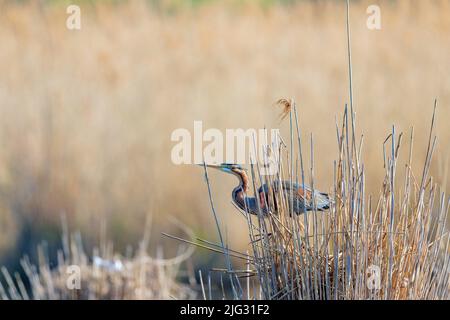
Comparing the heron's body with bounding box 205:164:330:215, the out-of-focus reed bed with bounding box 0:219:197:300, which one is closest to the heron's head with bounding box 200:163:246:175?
the heron's body with bounding box 205:164:330:215

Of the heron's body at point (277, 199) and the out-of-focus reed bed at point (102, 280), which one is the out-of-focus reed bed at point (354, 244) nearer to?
the heron's body at point (277, 199)

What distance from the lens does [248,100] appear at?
7.72 meters

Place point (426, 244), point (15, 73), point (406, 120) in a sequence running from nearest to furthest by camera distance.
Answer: point (426, 244)
point (406, 120)
point (15, 73)

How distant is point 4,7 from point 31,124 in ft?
3.92

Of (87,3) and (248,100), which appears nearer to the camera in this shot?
(248,100)

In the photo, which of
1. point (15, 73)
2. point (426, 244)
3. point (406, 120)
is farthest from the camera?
point (15, 73)

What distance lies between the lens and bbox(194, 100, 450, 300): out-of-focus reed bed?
2.91 meters

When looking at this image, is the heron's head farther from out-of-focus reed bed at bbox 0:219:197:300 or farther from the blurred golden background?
the blurred golden background

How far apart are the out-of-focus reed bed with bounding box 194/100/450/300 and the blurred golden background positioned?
3933 mm

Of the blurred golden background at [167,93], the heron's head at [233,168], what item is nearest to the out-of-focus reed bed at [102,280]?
the blurred golden background at [167,93]

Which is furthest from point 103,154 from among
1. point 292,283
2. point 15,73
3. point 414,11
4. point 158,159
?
point 292,283

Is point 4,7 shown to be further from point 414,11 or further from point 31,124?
point 414,11

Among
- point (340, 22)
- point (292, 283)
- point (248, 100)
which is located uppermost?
point (340, 22)

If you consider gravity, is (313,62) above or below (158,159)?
above
